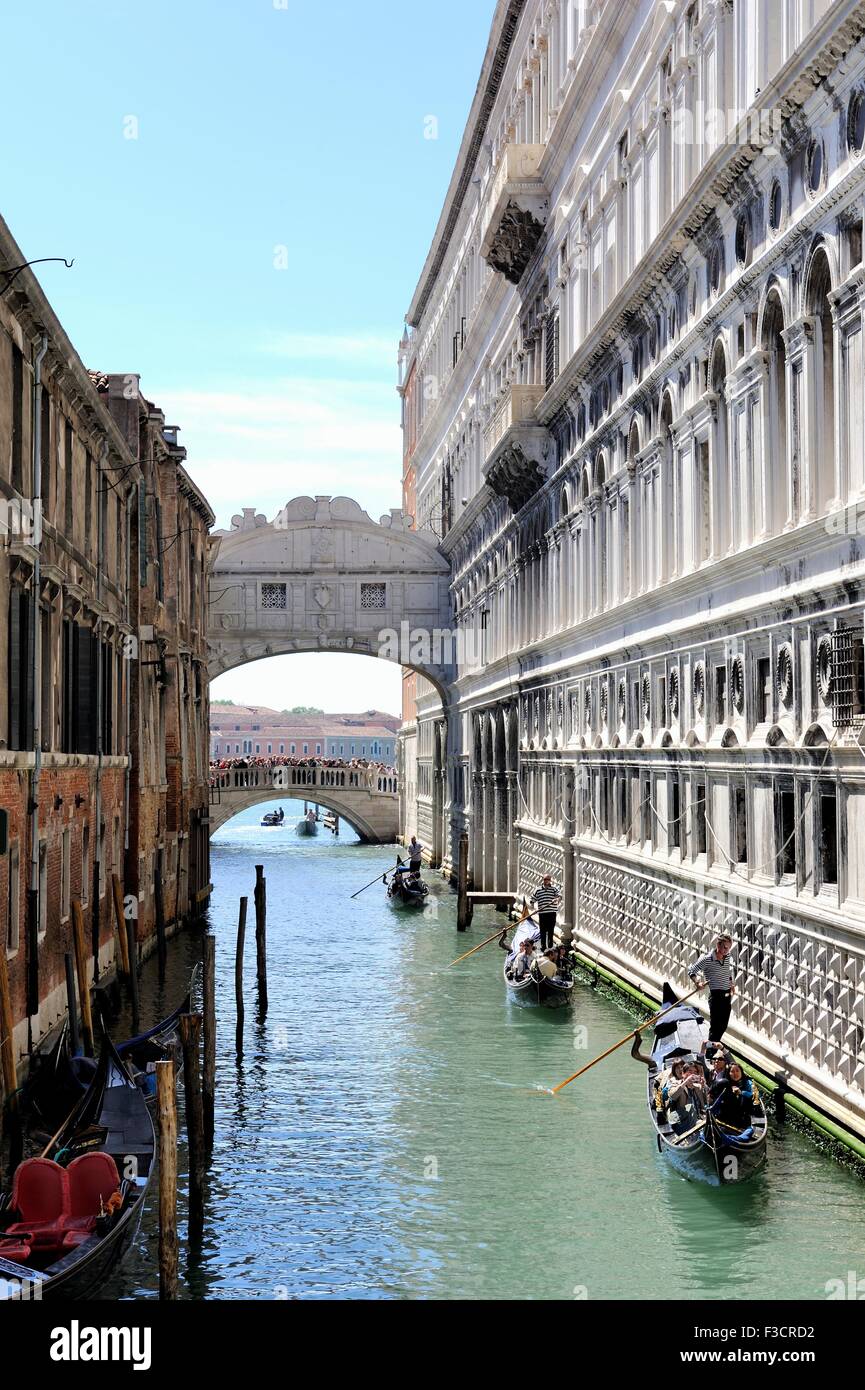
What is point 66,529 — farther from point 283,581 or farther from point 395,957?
point 283,581

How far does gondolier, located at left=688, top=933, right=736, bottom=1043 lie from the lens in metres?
15.1

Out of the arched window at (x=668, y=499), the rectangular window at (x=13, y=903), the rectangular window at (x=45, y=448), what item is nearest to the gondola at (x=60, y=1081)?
the rectangular window at (x=13, y=903)

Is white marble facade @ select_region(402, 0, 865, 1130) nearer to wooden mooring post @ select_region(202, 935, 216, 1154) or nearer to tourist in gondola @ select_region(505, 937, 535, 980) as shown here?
tourist in gondola @ select_region(505, 937, 535, 980)

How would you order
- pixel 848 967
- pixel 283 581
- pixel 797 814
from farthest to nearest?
pixel 283 581 < pixel 797 814 < pixel 848 967

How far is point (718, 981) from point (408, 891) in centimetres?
2108

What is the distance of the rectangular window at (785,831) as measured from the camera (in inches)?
562

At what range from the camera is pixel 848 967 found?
1252cm

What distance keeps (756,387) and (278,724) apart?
139 metres

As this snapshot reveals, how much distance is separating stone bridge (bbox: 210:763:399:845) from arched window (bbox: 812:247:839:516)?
148 ft

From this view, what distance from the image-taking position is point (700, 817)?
17.2 meters

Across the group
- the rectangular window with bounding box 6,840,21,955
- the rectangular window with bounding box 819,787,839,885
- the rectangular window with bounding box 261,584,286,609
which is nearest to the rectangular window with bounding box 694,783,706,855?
the rectangular window with bounding box 819,787,839,885
